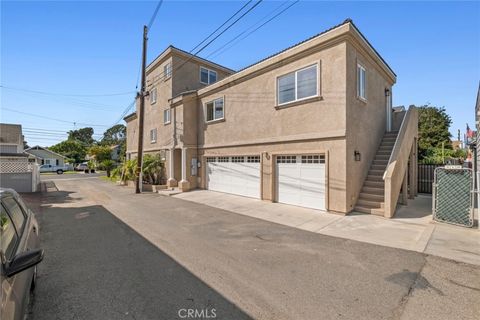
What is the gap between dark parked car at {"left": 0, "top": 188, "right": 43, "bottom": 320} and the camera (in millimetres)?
2139

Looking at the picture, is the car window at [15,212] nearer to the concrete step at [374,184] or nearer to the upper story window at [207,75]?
the concrete step at [374,184]

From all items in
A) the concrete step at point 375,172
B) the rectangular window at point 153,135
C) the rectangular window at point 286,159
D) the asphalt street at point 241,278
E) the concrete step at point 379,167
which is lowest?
the asphalt street at point 241,278

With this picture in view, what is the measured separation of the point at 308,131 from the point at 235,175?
5.20m

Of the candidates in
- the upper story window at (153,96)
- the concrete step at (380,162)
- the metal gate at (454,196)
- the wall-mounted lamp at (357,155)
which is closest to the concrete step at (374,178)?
the concrete step at (380,162)

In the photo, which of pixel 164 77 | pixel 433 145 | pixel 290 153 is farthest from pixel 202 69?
pixel 433 145

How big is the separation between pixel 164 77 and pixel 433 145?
32.8 metres

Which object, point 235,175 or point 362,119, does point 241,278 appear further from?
point 235,175

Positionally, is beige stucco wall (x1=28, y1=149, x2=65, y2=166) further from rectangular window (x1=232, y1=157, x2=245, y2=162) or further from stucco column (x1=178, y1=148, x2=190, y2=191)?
rectangular window (x1=232, y1=157, x2=245, y2=162)

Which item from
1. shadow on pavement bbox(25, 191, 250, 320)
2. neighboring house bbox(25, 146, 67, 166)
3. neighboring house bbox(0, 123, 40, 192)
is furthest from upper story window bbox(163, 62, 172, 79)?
neighboring house bbox(25, 146, 67, 166)

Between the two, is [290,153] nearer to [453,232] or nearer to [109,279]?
[453,232]

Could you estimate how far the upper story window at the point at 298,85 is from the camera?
9812mm

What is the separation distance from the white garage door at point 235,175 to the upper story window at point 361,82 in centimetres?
535

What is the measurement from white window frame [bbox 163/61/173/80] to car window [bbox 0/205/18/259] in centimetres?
1716

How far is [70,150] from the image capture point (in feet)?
193
